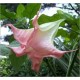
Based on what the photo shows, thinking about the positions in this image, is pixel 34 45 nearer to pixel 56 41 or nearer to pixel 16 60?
pixel 16 60

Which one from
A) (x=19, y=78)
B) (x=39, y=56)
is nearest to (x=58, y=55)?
(x=39, y=56)

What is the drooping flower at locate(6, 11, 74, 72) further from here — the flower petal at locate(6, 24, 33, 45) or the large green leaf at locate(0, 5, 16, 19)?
the large green leaf at locate(0, 5, 16, 19)

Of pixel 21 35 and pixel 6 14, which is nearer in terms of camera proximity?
pixel 21 35

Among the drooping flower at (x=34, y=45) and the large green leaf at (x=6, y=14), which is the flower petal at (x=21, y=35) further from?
the large green leaf at (x=6, y=14)

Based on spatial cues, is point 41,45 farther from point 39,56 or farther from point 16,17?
point 16,17

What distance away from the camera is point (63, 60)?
0.41m

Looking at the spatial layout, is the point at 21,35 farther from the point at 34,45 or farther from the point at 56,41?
the point at 56,41

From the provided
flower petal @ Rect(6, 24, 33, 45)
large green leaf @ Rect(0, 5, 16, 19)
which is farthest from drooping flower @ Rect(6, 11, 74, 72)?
large green leaf @ Rect(0, 5, 16, 19)

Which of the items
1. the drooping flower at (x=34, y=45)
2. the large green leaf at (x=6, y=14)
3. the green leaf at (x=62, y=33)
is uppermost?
the large green leaf at (x=6, y=14)

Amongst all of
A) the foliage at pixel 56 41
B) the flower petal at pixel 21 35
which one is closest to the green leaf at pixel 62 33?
the foliage at pixel 56 41

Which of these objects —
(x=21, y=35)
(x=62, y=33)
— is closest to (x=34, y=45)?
(x=21, y=35)

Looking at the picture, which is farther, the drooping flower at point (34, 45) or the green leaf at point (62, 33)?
the green leaf at point (62, 33)

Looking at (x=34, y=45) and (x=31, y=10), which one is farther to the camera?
(x=31, y=10)

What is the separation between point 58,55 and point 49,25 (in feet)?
0.31
